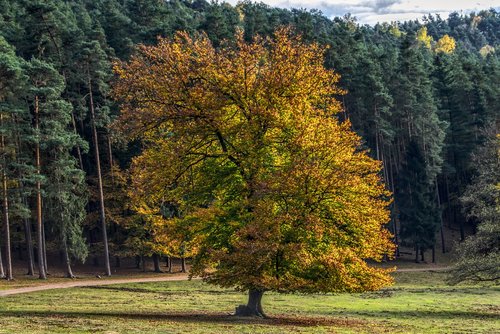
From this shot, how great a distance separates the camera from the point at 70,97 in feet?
210

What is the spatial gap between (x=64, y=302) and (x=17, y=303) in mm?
2479

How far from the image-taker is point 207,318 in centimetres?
2725

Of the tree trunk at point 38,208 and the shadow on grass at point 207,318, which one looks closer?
the shadow on grass at point 207,318

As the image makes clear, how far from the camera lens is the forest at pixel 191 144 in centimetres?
Result: 2702

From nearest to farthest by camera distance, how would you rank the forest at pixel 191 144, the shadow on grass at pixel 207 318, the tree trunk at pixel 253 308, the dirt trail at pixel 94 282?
1. the shadow on grass at pixel 207 318
2. the forest at pixel 191 144
3. the tree trunk at pixel 253 308
4. the dirt trail at pixel 94 282

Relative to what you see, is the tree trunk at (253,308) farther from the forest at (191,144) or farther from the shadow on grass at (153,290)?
the shadow on grass at (153,290)

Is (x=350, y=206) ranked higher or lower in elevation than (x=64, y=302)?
higher

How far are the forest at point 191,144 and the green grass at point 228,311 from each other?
195 centimetres

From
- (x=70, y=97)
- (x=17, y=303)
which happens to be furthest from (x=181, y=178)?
(x=70, y=97)

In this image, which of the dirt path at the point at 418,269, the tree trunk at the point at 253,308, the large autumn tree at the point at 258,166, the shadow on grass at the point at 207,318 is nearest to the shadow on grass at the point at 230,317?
the shadow on grass at the point at 207,318

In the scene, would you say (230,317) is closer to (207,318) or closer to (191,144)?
(207,318)

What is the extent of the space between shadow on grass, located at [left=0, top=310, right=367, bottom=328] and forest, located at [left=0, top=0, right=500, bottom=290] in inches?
57.9

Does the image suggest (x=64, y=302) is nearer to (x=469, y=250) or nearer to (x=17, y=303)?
(x=17, y=303)

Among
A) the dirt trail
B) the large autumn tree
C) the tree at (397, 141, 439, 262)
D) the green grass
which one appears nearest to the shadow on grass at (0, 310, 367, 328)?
the green grass
